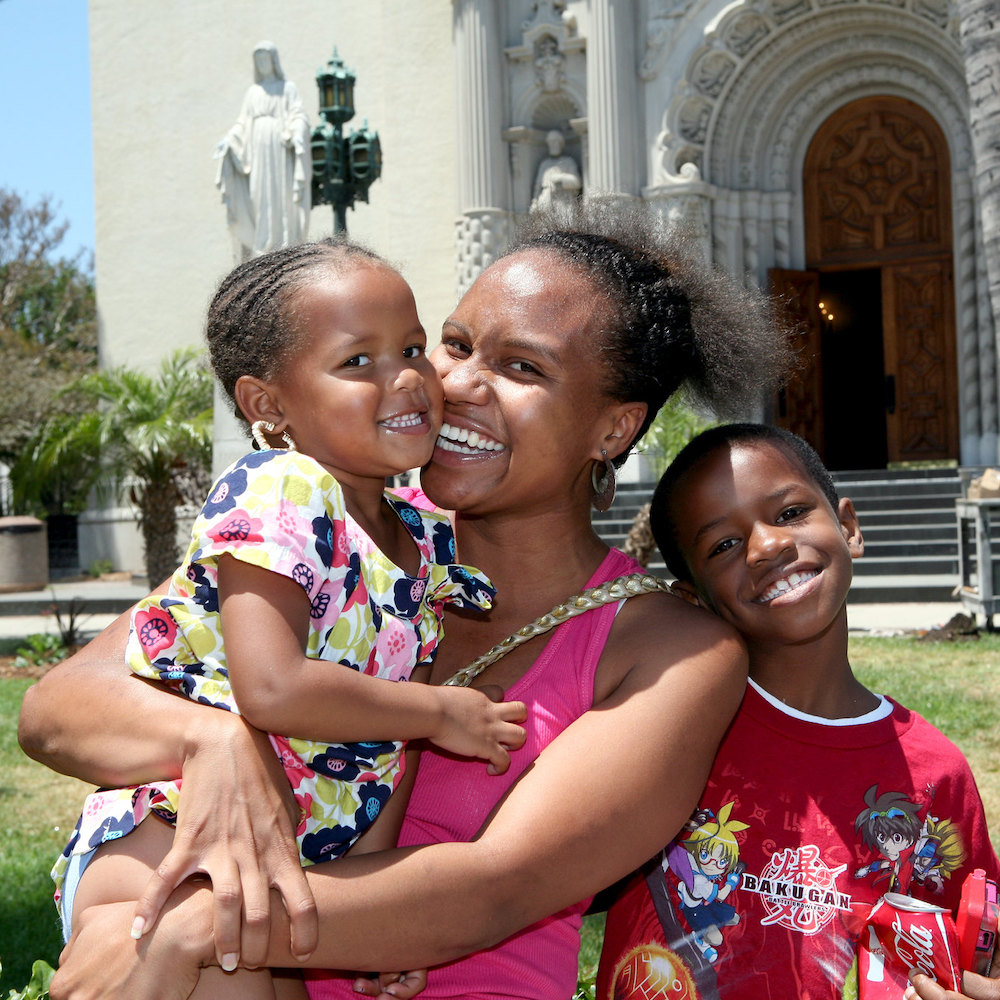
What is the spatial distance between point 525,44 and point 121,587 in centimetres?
1011

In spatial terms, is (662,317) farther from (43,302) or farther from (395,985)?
(43,302)

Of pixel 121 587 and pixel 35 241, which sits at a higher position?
pixel 35 241

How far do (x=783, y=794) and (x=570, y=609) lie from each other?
500mm

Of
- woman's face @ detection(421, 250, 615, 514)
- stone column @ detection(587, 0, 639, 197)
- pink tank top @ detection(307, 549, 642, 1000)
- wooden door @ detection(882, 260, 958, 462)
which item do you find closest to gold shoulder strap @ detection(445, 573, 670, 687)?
pink tank top @ detection(307, 549, 642, 1000)

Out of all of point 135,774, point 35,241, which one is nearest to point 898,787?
point 135,774

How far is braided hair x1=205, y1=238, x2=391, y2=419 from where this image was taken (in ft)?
7.09

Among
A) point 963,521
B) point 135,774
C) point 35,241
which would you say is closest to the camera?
point 135,774

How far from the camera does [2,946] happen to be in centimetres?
461

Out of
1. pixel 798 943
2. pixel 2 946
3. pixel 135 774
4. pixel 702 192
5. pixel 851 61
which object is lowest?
pixel 2 946

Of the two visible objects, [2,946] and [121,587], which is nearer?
[2,946]

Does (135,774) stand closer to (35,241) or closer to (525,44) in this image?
(525,44)

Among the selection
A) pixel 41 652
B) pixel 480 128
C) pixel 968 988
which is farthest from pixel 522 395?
pixel 480 128

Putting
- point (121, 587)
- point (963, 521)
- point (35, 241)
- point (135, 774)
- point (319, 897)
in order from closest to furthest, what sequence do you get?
point (319, 897), point (135, 774), point (963, 521), point (121, 587), point (35, 241)

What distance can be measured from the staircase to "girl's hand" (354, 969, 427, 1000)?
10.0 meters
